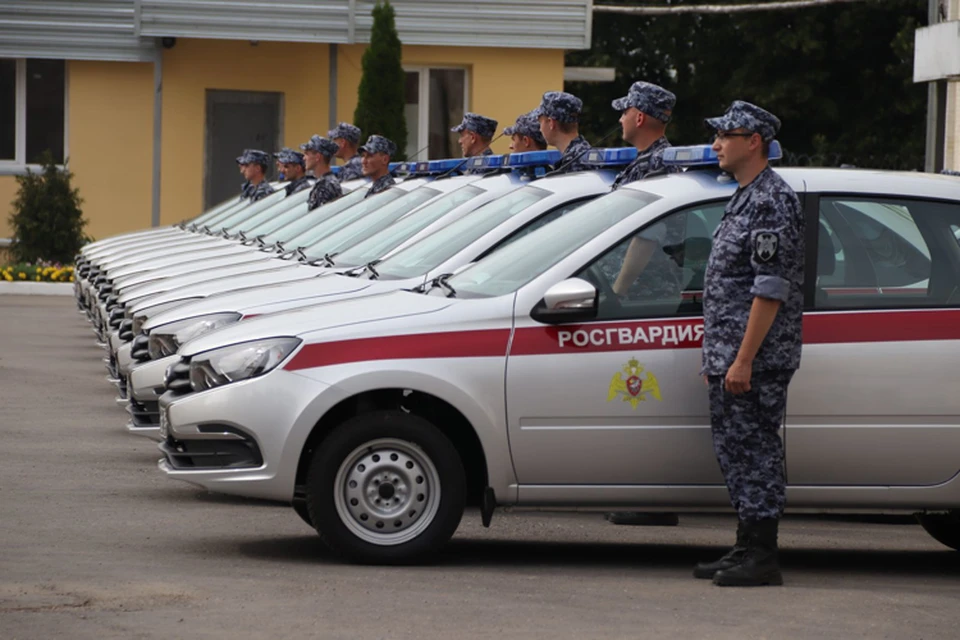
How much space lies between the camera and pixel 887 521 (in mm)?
9438

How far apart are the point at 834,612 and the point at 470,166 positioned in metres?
5.48

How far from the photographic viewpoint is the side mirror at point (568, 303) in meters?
7.13

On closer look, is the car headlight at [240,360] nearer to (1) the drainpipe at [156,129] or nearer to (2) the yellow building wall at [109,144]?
(1) the drainpipe at [156,129]

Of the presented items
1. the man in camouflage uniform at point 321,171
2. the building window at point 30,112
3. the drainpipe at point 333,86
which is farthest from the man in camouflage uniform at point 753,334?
the building window at point 30,112

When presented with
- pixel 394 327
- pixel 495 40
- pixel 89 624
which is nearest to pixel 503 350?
pixel 394 327

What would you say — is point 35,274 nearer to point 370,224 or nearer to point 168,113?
point 168,113

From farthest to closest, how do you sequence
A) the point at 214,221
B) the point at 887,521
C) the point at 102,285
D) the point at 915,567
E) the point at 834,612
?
the point at 214,221 → the point at 102,285 → the point at 887,521 → the point at 915,567 → the point at 834,612

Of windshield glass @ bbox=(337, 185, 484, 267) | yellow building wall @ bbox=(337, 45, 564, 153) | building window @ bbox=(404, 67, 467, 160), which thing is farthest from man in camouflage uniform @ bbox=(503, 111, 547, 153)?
building window @ bbox=(404, 67, 467, 160)

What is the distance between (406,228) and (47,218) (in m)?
17.4

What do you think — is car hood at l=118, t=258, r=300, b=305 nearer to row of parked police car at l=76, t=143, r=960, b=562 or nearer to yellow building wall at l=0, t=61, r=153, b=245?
row of parked police car at l=76, t=143, r=960, b=562

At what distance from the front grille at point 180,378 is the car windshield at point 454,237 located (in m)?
1.56

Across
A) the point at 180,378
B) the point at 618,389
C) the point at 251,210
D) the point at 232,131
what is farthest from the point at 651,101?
the point at 232,131

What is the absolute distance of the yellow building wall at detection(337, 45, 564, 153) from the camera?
2962cm

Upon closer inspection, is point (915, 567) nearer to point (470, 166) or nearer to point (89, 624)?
point (89, 624)
